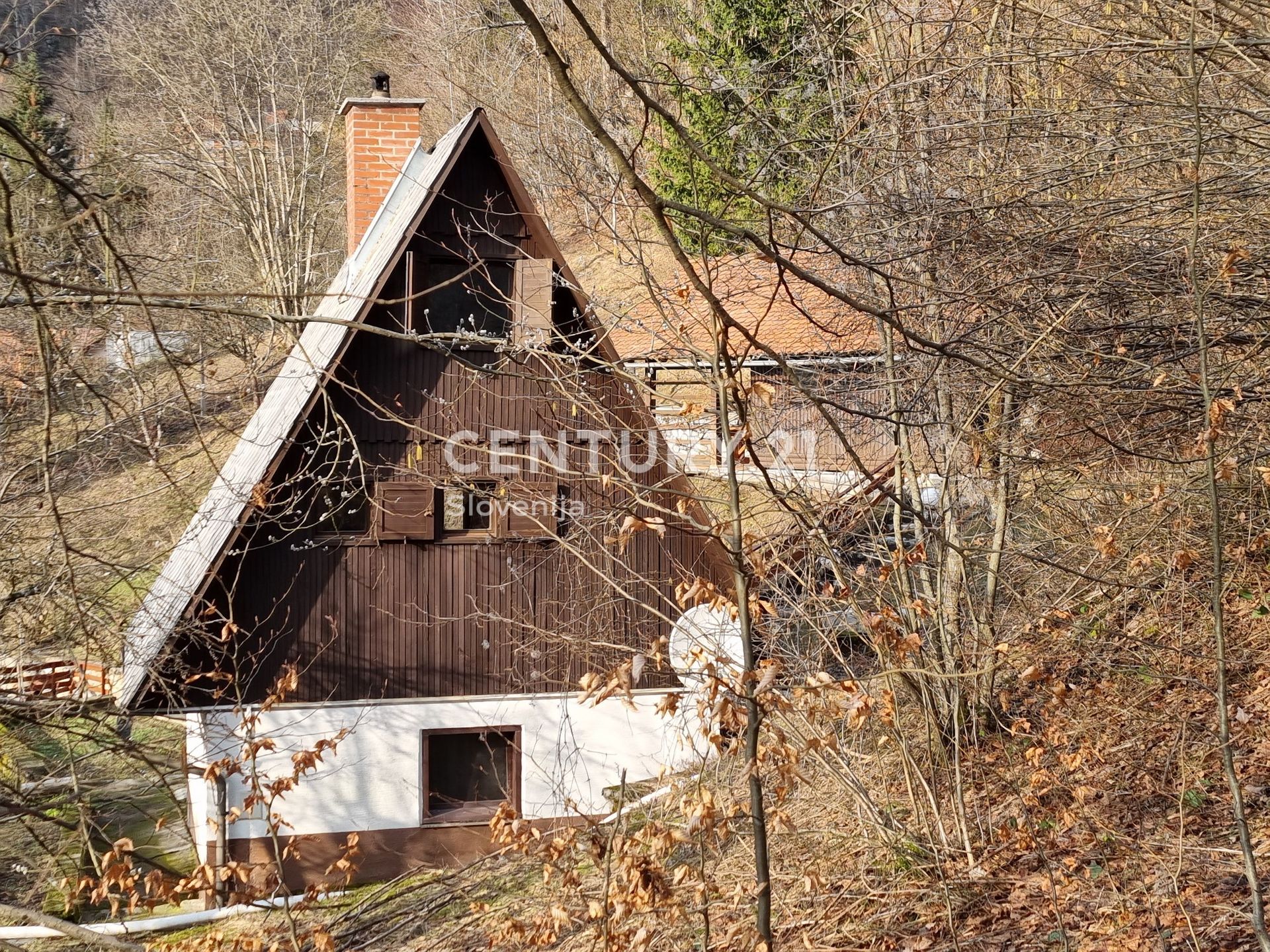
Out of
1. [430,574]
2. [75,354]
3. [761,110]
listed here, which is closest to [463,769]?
[430,574]

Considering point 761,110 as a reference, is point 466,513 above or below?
below

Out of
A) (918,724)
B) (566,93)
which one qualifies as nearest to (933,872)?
(918,724)

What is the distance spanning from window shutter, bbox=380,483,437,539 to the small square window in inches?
9.8

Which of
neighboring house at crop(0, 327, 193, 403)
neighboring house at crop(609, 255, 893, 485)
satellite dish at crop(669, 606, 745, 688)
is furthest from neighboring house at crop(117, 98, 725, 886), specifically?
neighboring house at crop(0, 327, 193, 403)

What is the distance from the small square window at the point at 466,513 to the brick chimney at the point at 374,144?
15.6 ft

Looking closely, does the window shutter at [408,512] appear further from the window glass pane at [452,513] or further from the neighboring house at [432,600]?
the window glass pane at [452,513]

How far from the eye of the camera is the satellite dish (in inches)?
135

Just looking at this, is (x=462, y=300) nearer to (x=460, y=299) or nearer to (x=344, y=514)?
(x=460, y=299)

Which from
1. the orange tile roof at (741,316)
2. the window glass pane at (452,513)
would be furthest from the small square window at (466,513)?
the orange tile roof at (741,316)

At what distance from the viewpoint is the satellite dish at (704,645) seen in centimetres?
343

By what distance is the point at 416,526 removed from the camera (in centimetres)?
1236

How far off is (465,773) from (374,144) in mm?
8416

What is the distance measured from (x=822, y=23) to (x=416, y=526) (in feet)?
21.8

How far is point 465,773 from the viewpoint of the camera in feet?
42.0
